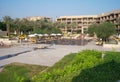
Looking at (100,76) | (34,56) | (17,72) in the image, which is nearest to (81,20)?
(34,56)

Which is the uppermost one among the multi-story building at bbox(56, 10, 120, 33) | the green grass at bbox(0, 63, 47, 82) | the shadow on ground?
the multi-story building at bbox(56, 10, 120, 33)

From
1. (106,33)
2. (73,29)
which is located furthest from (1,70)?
(73,29)

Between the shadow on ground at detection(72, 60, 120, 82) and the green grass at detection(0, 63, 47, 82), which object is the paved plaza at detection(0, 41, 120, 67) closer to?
the green grass at detection(0, 63, 47, 82)

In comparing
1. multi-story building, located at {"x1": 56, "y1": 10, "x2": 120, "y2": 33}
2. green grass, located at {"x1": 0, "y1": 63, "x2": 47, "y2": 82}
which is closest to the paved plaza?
green grass, located at {"x1": 0, "y1": 63, "x2": 47, "y2": 82}

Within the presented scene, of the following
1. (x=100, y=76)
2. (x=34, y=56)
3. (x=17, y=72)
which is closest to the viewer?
(x=100, y=76)

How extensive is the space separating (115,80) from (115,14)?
71.3 meters

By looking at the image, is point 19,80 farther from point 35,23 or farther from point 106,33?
point 35,23

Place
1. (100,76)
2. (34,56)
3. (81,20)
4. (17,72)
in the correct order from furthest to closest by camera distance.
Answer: (81,20) < (34,56) < (17,72) < (100,76)

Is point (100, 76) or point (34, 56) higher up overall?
point (100, 76)

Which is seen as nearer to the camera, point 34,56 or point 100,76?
point 100,76

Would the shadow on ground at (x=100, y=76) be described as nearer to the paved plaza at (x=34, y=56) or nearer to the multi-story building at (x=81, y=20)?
the paved plaza at (x=34, y=56)

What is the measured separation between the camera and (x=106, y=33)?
120 feet

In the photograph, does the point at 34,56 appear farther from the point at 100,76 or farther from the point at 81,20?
the point at 81,20

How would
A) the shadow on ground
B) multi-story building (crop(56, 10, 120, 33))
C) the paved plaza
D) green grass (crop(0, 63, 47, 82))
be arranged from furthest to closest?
multi-story building (crop(56, 10, 120, 33)) < the paved plaza < green grass (crop(0, 63, 47, 82)) < the shadow on ground
